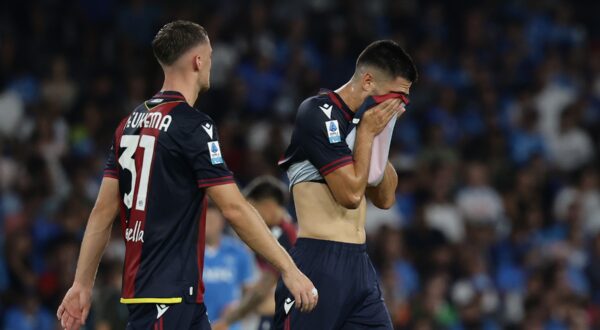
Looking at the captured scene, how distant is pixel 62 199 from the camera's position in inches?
490

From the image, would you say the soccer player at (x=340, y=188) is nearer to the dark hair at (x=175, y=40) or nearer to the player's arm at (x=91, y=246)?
the dark hair at (x=175, y=40)

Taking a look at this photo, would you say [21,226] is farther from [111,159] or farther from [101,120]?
[111,159]

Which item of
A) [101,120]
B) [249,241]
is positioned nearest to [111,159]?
[249,241]

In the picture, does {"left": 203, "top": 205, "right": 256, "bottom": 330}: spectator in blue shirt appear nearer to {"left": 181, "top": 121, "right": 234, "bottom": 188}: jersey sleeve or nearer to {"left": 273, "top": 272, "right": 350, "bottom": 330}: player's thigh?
{"left": 273, "top": 272, "right": 350, "bottom": 330}: player's thigh

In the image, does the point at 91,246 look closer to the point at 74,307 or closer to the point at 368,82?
the point at 74,307

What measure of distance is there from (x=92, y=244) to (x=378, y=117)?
66.5 inches

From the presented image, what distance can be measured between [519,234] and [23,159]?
6043mm

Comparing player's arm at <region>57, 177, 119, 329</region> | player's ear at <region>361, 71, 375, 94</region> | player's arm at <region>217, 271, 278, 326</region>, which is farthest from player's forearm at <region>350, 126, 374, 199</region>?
player's arm at <region>217, 271, 278, 326</region>

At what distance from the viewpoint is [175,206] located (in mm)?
5438

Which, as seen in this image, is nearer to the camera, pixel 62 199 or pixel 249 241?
pixel 249 241

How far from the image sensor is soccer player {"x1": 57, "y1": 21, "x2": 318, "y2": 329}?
5367 mm

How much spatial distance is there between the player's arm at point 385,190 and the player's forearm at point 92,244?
1.59 metres

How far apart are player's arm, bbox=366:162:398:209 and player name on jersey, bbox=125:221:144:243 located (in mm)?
1572

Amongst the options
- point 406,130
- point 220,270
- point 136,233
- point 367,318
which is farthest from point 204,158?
point 406,130
